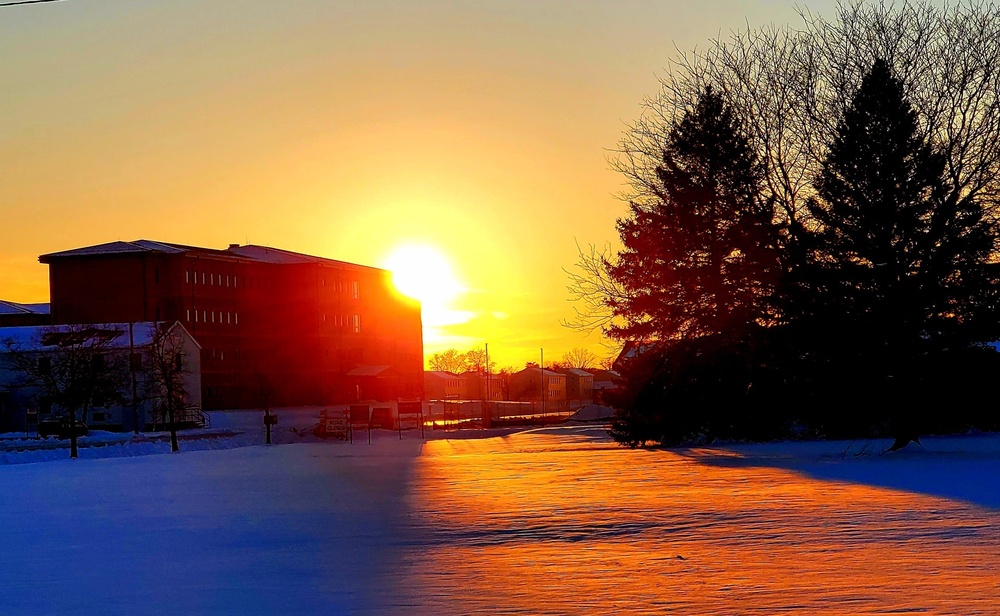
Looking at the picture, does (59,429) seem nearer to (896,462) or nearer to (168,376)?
(168,376)

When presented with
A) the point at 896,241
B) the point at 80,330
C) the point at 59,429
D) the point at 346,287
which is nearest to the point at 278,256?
the point at 346,287

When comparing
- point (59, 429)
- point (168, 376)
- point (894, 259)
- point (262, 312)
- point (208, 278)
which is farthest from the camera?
point (262, 312)

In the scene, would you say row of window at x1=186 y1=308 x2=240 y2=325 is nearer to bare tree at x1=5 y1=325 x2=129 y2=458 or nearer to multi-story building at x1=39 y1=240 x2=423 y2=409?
multi-story building at x1=39 y1=240 x2=423 y2=409

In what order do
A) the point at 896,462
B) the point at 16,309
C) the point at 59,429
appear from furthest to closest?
the point at 16,309
the point at 59,429
the point at 896,462

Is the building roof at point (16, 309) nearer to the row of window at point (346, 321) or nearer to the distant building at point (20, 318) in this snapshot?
the distant building at point (20, 318)

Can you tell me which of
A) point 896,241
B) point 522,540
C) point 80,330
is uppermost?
point 80,330

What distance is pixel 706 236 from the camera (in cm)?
3794

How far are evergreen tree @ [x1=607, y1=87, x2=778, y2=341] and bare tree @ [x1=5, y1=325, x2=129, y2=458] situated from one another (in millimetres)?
24963

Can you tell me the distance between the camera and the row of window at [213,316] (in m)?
103

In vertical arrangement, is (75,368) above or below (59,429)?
above

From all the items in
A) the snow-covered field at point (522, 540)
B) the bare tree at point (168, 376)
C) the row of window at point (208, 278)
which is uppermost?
the row of window at point (208, 278)

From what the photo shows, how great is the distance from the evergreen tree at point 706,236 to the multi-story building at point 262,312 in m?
58.7

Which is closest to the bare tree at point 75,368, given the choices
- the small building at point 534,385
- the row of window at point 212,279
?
the row of window at point 212,279

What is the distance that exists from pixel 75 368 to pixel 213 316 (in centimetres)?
4910
